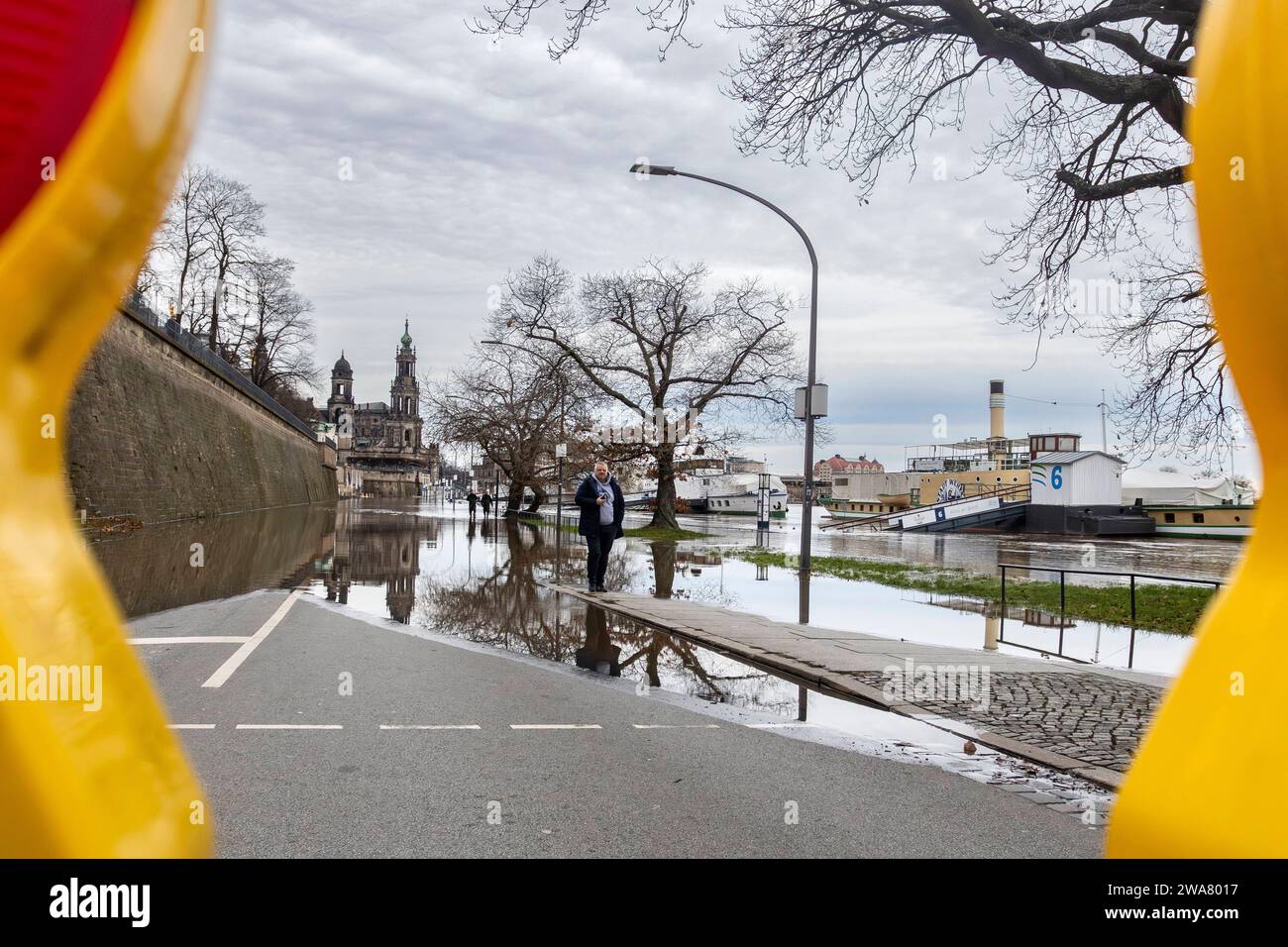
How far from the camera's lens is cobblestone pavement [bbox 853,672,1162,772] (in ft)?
19.9

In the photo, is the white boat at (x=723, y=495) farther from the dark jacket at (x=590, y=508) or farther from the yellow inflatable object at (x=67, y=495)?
the yellow inflatable object at (x=67, y=495)

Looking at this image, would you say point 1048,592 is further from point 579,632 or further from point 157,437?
point 157,437

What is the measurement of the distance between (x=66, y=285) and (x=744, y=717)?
21.3 feet

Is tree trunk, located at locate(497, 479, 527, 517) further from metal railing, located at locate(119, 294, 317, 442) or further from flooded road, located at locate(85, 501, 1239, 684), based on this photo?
flooded road, located at locate(85, 501, 1239, 684)

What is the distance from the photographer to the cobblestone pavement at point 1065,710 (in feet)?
19.9

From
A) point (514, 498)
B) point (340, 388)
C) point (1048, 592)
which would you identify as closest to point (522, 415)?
point (514, 498)

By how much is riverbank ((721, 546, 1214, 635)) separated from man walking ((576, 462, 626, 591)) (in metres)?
5.88

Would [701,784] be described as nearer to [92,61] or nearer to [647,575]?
[92,61]

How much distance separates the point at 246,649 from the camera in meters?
8.77

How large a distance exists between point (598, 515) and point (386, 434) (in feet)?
498

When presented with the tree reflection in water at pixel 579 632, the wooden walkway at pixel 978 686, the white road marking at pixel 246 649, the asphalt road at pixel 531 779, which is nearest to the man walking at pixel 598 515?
the tree reflection in water at pixel 579 632

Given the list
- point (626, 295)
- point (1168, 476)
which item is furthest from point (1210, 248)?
point (1168, 476)

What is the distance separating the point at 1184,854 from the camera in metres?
0.95

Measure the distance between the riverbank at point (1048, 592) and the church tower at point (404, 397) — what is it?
141 m
